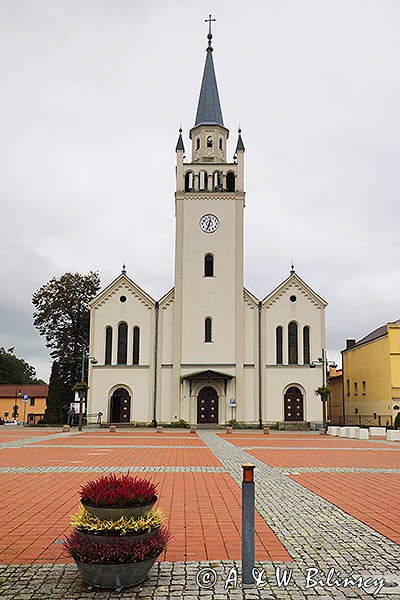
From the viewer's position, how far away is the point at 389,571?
6180 millimetres

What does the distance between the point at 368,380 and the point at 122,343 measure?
20.9m

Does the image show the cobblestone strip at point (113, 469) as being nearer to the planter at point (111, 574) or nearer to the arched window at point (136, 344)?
the planter at point (111, 574)

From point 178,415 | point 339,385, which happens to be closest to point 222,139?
point 178,415

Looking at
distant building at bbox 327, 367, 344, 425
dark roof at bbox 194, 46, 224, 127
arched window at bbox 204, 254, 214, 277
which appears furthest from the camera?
distant building at bbox 327, 367, 344, 425

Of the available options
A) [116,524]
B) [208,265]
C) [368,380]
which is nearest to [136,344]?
[208,265]

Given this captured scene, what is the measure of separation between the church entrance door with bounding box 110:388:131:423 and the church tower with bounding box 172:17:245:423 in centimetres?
384

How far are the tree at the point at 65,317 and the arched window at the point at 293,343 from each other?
1752 cm

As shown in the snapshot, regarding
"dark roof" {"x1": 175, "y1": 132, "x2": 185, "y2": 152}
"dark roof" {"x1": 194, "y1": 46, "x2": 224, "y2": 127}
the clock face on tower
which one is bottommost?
the clock face on tower

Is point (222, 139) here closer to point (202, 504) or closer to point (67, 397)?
point (67, 397)

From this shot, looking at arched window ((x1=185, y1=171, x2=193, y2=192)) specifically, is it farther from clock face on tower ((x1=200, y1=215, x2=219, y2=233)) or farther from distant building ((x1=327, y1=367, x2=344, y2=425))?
distant building ((x1=327, y1=367, x2=344, y2=425))

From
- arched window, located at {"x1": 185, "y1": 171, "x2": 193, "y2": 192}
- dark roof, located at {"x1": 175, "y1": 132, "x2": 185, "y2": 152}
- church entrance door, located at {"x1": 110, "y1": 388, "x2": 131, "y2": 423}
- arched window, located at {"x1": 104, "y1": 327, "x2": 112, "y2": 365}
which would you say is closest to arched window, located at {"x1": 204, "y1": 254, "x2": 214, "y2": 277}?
arched window, located at {"x1": 185, "y1": 171, "x2": 193, "y2": 192}

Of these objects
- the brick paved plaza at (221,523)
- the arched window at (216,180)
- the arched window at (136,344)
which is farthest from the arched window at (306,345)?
the brick paved plaza at (221,523)

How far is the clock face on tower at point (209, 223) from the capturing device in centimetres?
4806

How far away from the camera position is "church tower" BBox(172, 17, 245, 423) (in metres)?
45.8
